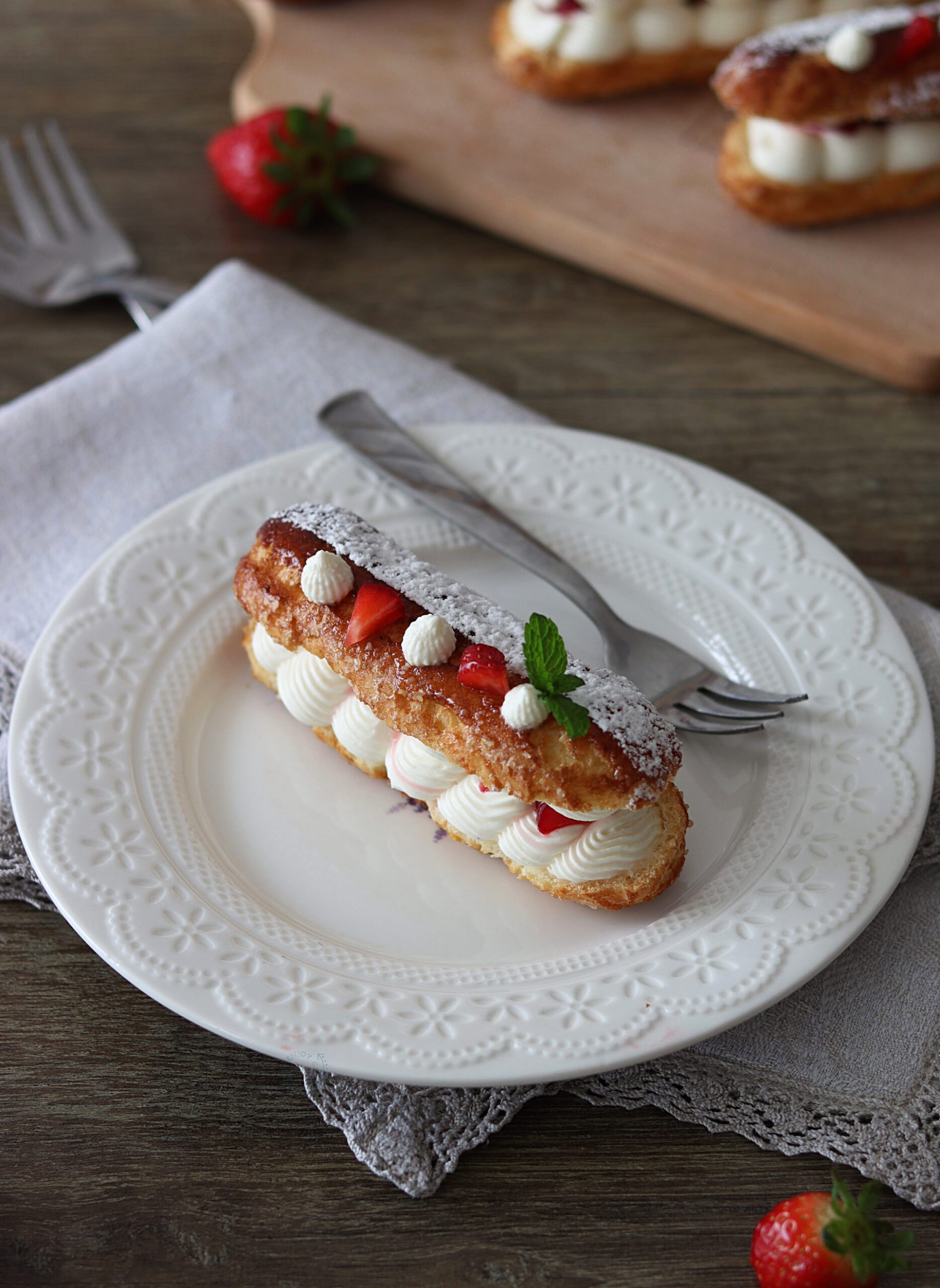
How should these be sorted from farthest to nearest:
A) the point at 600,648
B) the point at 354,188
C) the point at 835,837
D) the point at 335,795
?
1. the point at 354,188
2. the point at 600,648
3. the point at 335,795
4. the point at 835,837

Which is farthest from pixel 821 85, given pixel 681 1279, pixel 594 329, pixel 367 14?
pixel 681 1279

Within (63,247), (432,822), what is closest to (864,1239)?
(432,822)

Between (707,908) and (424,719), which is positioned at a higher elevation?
(424,719)

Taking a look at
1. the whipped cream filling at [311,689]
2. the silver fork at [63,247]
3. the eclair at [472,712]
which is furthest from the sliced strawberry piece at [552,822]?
the silver fork at [63,247]

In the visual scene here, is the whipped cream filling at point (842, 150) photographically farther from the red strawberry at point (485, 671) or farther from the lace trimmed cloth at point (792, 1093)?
the lace trimmed cloth at point (792, 1093)

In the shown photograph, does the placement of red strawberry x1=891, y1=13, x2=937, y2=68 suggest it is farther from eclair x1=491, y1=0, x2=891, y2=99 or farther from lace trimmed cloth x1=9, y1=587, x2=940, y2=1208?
lace trimmed cloth x1=9, y1=587, x2=940, y2=1208

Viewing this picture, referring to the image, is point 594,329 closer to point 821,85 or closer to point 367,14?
point 821,85
